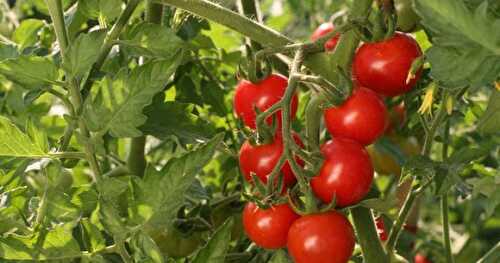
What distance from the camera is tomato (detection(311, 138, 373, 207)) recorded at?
0.84 metres

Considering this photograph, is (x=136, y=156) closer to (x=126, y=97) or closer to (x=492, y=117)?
(x=126, y=97)

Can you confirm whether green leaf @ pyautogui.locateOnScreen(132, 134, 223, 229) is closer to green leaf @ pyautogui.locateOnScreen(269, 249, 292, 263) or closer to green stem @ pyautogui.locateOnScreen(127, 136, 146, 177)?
green leaf @ pyautogui.locateOnScreen(269, 249, 292, 263)

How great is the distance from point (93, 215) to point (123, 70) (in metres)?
0.34

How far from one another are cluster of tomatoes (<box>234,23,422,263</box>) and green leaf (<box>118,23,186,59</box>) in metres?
0.11

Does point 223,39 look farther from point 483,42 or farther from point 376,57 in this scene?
point 483,42

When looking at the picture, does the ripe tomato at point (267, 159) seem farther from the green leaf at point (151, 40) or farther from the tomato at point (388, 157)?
the tomato at point (388, 157)

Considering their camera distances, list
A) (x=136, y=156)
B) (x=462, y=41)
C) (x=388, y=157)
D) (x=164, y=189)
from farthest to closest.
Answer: (x=388, y=157) → (x=136, y=156) → (x=164, y=189) → (x=462, y=41)

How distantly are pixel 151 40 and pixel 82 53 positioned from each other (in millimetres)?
98

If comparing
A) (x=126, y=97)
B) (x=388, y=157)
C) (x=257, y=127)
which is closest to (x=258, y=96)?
(x=257, y=127)

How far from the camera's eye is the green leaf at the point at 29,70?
783 millimetres

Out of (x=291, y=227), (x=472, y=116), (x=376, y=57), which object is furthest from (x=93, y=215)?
(x=472, y=116)

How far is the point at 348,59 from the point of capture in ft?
2.87

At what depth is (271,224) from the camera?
88cm

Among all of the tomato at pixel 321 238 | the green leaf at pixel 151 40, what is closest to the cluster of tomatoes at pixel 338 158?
the tomato at pixel 321 238
